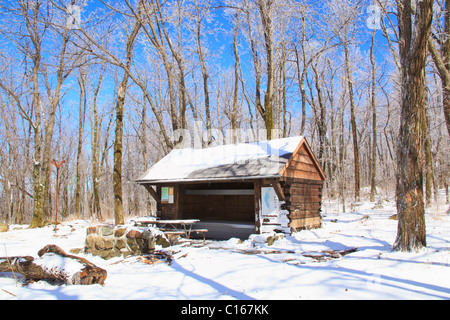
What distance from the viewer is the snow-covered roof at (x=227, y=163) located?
949 centimetres

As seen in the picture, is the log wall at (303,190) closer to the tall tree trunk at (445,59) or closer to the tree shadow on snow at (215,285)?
the tall tree trunk at (445,59)

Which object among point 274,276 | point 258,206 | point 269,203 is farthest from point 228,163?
point 274,276

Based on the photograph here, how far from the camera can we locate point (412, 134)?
19.9 feet

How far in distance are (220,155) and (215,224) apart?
8.68ft

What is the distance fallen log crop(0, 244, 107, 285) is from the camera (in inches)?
184

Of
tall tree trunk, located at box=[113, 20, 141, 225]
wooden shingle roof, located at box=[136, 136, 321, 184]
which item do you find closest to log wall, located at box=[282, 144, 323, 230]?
wooden shingle roof, located at box=[136, 136, 321, 184]

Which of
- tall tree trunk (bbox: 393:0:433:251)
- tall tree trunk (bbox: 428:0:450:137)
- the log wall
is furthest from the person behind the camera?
the log wall

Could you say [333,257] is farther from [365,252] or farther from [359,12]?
[359,12]

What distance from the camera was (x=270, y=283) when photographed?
4.58 m

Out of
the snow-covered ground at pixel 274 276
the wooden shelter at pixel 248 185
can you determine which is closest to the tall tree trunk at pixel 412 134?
the snow-covered ground at pixel 274 276

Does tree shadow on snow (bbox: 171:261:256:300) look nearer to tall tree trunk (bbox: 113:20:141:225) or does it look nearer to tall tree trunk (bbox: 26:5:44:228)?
tall tree trunk (bbox: 113:20:141:225)

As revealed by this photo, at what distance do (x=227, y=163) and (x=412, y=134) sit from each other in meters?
6.00

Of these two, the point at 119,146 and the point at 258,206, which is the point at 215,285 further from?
the point at 119,146

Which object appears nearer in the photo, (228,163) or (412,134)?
(412,134)
